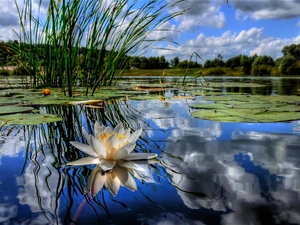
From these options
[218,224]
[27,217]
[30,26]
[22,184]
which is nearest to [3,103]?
[30,26]

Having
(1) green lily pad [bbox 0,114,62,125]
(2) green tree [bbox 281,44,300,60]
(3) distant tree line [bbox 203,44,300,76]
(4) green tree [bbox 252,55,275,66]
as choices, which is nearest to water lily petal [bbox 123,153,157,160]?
(1) green lily pad [bbox 0,114,62,125]

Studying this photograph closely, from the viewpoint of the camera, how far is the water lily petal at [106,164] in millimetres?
633

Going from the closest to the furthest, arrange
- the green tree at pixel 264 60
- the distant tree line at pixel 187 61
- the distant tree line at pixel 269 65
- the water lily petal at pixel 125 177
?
the water lily petal at pixel 125 177
the distant tree line at pixel 187 61
the distant tree line at pixel 269 65
the green tree at pixel 264 60

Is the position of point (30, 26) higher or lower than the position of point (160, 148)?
higher

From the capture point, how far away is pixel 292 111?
1607 millimetres

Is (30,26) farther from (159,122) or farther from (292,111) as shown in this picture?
(292,111)

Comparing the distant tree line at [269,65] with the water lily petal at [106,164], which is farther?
the distant tree line at [269,65]

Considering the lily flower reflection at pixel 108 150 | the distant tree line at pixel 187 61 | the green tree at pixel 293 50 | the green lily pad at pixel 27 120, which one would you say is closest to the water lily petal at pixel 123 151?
the lily flower reflection at pixel 108 150

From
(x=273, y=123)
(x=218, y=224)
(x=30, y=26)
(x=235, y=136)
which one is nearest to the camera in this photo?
(x=218, y=224)

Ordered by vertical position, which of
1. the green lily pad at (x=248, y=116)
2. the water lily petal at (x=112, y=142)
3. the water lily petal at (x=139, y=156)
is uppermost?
the water lily petal at (x=112, y=142)

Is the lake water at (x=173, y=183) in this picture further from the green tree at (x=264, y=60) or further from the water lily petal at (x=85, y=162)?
the green tree at (x=264, y=60)

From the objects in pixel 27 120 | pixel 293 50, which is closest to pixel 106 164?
pixel 27 120

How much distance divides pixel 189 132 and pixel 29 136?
587 millimetres

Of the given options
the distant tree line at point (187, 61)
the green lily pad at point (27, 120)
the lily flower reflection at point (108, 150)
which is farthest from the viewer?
the distant tree line at point (187, 61)
